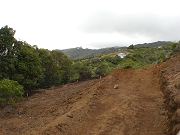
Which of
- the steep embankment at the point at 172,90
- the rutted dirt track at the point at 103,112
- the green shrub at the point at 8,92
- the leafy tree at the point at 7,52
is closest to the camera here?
the steep embankment at the point at 172,90

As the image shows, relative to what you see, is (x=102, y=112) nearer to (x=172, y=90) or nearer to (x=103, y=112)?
(x=103, y=112)

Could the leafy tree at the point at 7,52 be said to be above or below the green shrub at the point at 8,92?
above

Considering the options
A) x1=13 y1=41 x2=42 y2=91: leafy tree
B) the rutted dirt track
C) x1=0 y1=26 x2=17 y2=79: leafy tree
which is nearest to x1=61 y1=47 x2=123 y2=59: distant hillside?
x1=13 y1=41 x2=42 y2=91: leafy tree

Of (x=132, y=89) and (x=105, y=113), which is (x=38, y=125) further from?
(x=132, y=89)

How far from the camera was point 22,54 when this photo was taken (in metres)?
40.8

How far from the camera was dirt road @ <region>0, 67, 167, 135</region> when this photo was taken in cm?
2008

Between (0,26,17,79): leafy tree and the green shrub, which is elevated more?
(0,26,17,79): leafy tree

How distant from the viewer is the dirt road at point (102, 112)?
20078 mm

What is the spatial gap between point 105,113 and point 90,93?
434 centimetres

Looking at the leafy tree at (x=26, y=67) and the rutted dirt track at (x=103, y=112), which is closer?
the rutted dirt track at (x=103, y=112)

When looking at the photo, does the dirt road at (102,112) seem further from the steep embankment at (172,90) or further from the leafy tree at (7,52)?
the leafy tree at (7,52)

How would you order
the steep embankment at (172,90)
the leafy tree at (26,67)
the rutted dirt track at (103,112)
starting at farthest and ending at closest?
the leafy tree at (26,67)
the rutted dirt track at (103,112)
the steep embankment at (172,90)

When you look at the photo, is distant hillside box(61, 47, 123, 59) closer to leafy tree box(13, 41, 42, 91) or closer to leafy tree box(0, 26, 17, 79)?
leafy tree box(13, 41, 42, 91)

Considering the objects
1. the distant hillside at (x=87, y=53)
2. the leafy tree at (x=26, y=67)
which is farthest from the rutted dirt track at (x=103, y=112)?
the distant hillside at (x=87, y=53)
